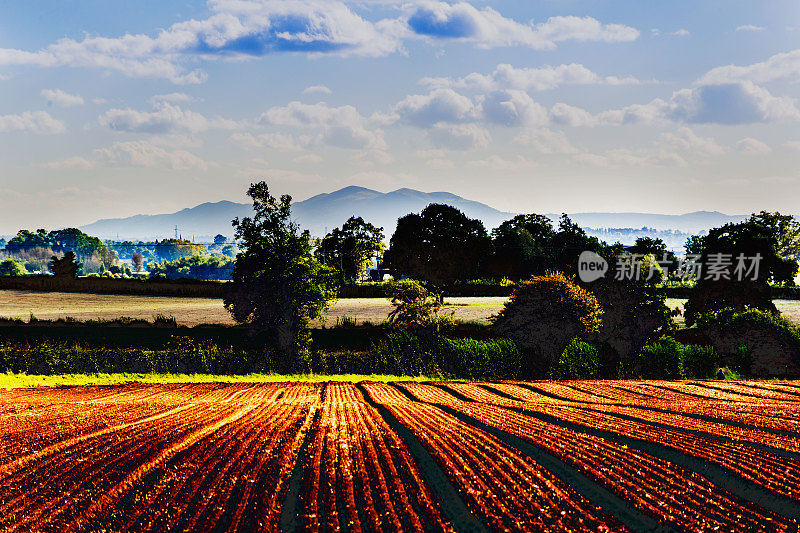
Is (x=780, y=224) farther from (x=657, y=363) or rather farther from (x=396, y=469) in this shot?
(x=396, y=469)

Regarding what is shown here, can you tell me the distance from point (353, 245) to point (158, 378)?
49788 mm

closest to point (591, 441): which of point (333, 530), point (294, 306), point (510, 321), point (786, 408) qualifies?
point (333, 530)

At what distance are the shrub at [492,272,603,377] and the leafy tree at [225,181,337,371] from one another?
12.6 metres

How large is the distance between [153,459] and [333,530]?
4.26 metres

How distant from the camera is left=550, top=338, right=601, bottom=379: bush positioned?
3078 centimetres

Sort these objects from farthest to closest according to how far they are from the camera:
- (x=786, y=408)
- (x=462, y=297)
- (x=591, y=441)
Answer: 1. (x=462, y=297)
2. (x=786, y=408)
3. (x=591, y=441)

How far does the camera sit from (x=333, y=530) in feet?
19.4

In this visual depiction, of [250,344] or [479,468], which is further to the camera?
[250,344]

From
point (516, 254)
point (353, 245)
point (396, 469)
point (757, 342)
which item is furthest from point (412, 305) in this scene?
point (353, 245)

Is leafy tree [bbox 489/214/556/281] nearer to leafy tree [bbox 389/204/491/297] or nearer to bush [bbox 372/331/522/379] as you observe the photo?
leafy tree [bbox 389/204/491/297]

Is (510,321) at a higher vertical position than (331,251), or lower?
lower

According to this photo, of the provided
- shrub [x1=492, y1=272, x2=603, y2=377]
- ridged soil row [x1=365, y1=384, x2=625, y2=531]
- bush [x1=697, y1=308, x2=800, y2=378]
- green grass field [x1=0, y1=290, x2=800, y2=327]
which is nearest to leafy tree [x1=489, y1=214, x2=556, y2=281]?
green grass field [x1=0, y1=290, x2=800, y2=327]

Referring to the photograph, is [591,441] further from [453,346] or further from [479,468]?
[453,346]

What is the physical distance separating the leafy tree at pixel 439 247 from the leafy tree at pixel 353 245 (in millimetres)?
4259
